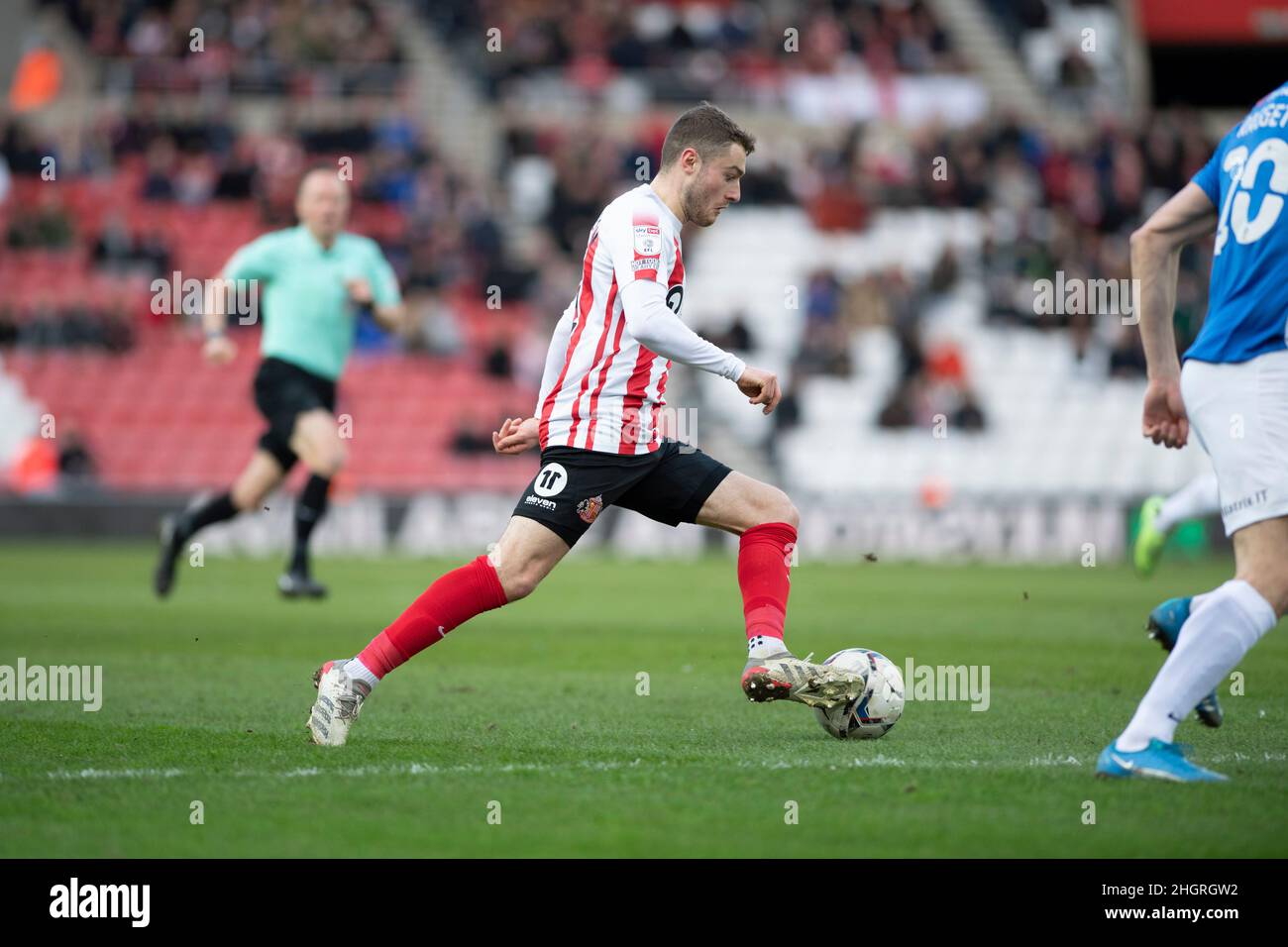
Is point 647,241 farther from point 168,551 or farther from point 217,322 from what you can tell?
point 168,551

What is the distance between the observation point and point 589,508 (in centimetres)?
630

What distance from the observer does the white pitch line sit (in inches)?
223

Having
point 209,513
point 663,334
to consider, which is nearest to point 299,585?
point 209,513

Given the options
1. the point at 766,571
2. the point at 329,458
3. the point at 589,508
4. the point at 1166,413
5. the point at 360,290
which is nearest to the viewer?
the point at 1166,413

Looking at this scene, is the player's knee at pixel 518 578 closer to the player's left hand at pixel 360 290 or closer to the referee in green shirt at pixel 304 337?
the player's left hand at pixel 360 290

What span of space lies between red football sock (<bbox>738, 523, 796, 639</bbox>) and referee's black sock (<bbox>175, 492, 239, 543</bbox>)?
6073 millimetres

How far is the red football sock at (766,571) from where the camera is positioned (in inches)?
259

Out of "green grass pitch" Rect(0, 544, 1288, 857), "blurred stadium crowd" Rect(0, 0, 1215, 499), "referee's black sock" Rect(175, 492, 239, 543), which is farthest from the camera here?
"blurred stadium crowd" Rect(0, 0, 1215, 499)

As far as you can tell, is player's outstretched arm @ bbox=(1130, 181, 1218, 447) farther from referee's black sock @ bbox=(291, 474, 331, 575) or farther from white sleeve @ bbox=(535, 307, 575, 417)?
referee's black sock @ bbox=(291, 474, 331, 575)

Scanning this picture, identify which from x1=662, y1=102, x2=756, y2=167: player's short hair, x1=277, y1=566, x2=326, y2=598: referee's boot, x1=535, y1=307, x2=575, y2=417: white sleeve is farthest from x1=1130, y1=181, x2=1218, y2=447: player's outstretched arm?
x1=277, y1=566, x2=326, y2=598: referee's boot

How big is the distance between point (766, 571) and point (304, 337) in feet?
19.7

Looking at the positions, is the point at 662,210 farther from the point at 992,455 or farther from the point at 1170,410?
the point at 992,455

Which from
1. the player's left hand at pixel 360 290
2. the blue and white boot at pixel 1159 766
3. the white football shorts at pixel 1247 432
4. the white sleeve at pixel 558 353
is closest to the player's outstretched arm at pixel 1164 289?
the white football shorts at pixel 1247 432
